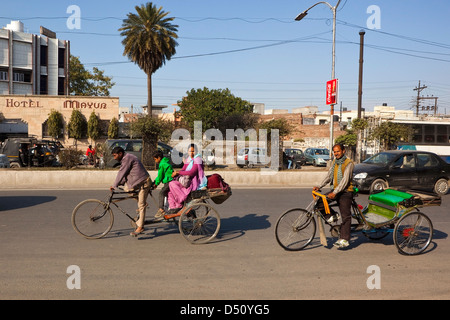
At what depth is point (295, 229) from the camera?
20.7 ft

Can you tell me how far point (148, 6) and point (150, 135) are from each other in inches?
865

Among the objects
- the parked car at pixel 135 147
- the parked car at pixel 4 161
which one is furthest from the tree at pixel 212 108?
the parked car at pixel 4 161

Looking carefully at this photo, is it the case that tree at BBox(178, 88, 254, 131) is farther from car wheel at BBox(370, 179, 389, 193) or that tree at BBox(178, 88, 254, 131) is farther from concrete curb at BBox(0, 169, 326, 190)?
car wheel at BBox(370, 179, 389, 193)

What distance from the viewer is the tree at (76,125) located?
3914 cm

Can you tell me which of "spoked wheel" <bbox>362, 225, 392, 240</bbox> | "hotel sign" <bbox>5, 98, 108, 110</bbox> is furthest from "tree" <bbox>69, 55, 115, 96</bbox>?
"spoked wheel" <bbox>362, 225, 392, 240</bbox>

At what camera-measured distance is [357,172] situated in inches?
Result: 530

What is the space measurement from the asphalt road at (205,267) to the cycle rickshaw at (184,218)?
22 cm

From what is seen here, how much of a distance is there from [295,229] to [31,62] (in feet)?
199

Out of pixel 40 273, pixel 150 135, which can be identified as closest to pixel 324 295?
pixel 40 273

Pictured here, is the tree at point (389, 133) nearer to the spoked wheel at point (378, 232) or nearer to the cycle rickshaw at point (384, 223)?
the spoked wheel at point (378, 232)

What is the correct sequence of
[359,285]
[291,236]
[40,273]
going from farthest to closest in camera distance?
[291,236] < [40,273] < [359,285]

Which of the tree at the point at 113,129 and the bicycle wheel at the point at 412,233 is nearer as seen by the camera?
the bicycle wheel at the point at 412,233

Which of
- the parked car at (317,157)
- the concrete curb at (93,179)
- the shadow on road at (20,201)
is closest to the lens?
the shadow on road at (20,201)
